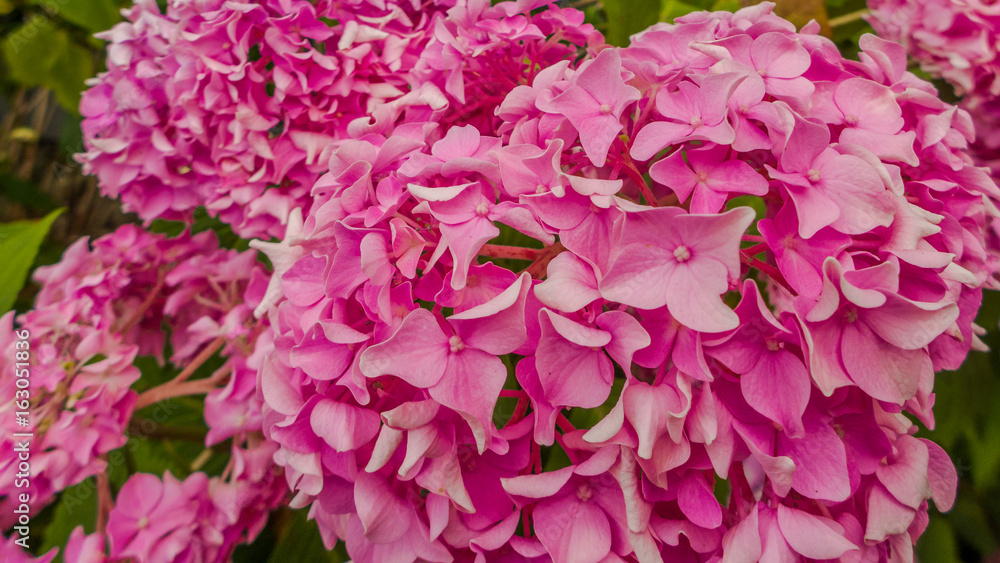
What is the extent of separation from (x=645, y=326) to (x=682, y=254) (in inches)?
1.9

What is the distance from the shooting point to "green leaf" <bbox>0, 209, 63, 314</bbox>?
0.69 meters

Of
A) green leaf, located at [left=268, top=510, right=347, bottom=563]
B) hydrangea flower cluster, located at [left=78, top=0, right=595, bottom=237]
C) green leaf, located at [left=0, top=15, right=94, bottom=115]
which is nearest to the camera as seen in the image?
hydrangea flower cluster, located at [left=78, top=0, right=595, bottom=237]

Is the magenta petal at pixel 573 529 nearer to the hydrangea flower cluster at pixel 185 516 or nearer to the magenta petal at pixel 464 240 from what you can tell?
the magenta petal at pixel 464 240

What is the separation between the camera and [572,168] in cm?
40

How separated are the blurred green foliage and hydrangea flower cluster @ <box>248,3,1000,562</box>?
171 mm

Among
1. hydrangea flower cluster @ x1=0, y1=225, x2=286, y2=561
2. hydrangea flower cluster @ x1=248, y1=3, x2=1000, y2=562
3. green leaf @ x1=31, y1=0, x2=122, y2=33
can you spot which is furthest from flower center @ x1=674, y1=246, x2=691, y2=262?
green leaf @ x1=31, y1=0, x2=122, y2=33

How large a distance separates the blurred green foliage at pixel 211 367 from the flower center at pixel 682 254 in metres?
0.23

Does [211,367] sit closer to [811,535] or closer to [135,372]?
[135,372]

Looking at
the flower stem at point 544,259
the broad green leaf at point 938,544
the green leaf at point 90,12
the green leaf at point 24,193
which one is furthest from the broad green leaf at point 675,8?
the green leaf at point 24,193

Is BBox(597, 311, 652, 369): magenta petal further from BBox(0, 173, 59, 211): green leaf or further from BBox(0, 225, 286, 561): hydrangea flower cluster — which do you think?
BBox(0, 173, 59, 211): green leaf

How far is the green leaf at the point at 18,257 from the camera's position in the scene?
688mm

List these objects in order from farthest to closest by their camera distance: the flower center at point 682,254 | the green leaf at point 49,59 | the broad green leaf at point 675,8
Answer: the green leaf at point 49,59
the broad green leaf at point 675,8
the flower center at point 682,254

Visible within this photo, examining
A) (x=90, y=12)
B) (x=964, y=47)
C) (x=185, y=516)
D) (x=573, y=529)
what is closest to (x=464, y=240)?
(x=573, y=529)

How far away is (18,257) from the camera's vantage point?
0.72 m
